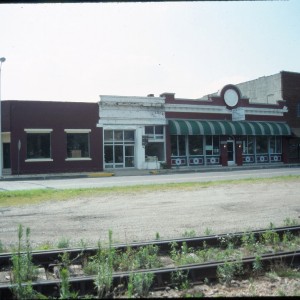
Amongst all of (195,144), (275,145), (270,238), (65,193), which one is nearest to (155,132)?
(195,144)

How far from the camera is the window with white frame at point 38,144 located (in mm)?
28219

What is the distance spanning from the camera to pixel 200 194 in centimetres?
1561

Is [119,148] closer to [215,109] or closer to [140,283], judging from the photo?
[215,109]

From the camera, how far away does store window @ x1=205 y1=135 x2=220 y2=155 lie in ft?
114

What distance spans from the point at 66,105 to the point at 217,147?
50.4 feet

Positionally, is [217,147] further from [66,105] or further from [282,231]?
[282,231]

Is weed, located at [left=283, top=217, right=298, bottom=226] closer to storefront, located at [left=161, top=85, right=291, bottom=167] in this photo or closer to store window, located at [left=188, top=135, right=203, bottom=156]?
storefront, located at [left=161, top=85, right=291, bottom=167]

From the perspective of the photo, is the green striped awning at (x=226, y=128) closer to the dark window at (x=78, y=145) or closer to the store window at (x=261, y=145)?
the store window at (x=261, y=145)

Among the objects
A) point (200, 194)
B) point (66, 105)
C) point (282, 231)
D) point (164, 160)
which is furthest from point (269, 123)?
point (282, 231)

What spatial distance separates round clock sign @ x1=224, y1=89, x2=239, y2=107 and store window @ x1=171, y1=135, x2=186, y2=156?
22.2 feet

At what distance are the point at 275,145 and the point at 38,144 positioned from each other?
Answer: 2505 cm

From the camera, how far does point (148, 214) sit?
11.3 m

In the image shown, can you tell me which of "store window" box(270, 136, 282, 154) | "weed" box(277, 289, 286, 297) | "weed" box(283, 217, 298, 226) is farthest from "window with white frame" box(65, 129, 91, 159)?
"weed" box(277, 289, 286, 297)

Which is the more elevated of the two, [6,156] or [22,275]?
[6,156]
